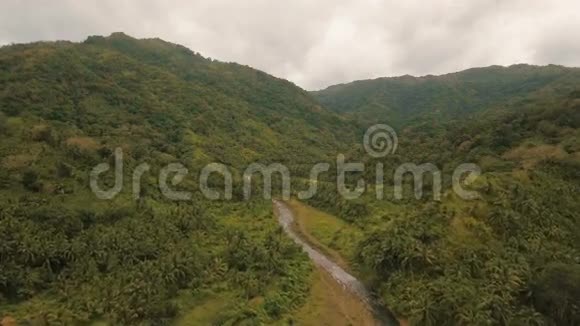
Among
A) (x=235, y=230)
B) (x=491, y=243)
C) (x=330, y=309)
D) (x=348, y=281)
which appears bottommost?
(x=330, y=309)

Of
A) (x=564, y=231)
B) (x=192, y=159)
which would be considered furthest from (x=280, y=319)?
(x=192, y=159)

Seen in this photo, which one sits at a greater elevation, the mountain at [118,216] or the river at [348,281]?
the mountain at [118,216]

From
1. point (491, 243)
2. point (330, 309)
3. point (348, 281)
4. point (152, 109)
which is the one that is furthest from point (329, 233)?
point (152, 109)

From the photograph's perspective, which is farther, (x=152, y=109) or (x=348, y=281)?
(x=152, y=109)

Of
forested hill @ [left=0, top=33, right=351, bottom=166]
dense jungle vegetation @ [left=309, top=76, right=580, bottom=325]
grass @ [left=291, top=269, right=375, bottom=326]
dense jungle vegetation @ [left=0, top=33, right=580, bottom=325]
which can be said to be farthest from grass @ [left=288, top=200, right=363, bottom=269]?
forested hill @ [left=0, top=33, right=351, bottom=166]

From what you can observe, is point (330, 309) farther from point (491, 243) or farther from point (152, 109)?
point (152, 109)

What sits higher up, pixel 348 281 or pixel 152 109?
pixel 152 109

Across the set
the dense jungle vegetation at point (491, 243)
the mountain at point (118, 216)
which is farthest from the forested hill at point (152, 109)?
the dense jungle vegetation at point (491, 243)

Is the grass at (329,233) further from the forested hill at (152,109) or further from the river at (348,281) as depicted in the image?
the forested hill at (152,109)
